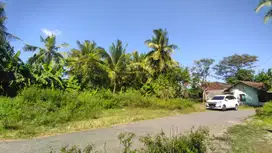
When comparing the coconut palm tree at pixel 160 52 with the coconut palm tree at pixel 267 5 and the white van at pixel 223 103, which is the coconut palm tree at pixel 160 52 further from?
the coconut palm tree at pixel 267 5

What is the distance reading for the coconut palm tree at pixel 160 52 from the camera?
23.9m

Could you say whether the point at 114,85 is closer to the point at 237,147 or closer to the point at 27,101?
the point at 27,101

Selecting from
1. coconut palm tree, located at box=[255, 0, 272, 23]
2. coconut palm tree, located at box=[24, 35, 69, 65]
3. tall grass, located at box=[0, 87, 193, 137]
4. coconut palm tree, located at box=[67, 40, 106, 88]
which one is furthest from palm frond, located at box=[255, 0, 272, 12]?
coconut palm tree, located at box=[24, 35, 69, 65]

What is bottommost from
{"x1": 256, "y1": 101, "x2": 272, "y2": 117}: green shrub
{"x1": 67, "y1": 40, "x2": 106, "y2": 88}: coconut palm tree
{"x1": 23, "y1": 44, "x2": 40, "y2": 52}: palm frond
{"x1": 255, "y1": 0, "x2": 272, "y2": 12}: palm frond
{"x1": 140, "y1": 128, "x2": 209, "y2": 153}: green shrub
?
{"x1": 140, "y1": 128, "x2": 209, "y2": 153}: green shrub

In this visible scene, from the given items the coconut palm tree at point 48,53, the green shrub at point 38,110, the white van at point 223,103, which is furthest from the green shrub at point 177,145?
the coconut palm tree at point 48,53

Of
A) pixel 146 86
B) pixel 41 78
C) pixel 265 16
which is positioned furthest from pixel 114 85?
pixel 265 16

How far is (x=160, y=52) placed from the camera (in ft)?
79.3

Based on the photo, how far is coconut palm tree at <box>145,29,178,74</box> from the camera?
2394 centimetres

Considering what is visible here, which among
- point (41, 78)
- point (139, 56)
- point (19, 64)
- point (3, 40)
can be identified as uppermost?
point (139, 56)

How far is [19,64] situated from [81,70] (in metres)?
7.19

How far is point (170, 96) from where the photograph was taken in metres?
21.8

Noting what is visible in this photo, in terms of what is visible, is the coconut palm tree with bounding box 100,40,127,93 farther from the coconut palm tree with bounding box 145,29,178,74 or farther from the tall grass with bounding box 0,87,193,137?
the tall grass with bounding box 0,87,193,137

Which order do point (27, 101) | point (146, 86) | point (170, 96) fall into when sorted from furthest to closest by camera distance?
point (146, 86), point (170, 96), point (27, 101)

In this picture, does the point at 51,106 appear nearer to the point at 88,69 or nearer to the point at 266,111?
the point at 88,69
